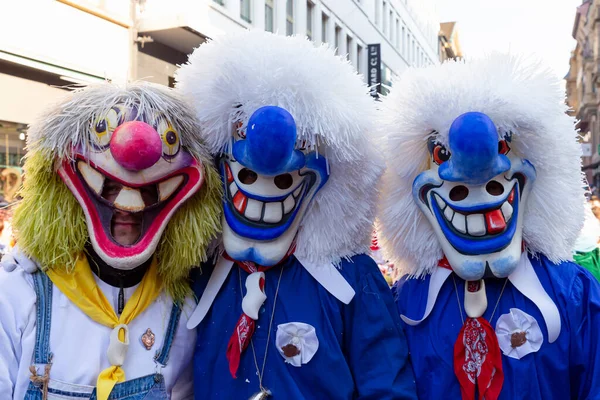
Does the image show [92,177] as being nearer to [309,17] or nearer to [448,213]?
[448,213]

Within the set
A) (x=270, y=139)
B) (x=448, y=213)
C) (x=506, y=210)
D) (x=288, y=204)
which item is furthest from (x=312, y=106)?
(x=506, y=210)

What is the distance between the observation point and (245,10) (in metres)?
10.8

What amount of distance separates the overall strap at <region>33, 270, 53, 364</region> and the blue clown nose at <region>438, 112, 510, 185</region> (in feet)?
4.33

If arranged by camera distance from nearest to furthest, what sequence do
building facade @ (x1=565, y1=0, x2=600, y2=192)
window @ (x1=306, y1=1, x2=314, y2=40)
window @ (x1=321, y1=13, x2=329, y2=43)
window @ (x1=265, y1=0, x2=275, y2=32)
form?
1. window @ (x1=265, y1=0, x2=275, y2=32)
2. window @ (x1=306, y1=1, x2=314, y2=40)
3. window @ (x1=321, y1=13, x2=329, y2=43)
4. building facade @ (x1=565, y1=0, x2=600, y2=192)

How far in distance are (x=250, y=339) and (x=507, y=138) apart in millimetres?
1079

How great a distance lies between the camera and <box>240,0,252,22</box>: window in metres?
10.6

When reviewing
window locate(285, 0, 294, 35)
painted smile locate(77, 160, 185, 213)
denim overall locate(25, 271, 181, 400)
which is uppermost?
window locate(285, 0, 294, 35)

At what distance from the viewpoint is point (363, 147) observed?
1945mm

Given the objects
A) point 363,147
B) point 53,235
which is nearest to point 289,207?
point 363,147

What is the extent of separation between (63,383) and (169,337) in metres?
0.34

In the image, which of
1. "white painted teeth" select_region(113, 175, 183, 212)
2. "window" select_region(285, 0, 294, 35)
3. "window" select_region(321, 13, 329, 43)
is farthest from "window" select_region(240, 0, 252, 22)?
"white painted teeth" select_region(113, 175, 183, 212)

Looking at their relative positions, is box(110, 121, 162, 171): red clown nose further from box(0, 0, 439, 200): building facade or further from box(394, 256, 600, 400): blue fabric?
box(0, 0, 439, 200): building facade

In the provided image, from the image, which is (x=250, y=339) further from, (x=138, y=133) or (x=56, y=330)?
(x=138, y=133)

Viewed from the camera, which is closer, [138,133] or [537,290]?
[138,133]
